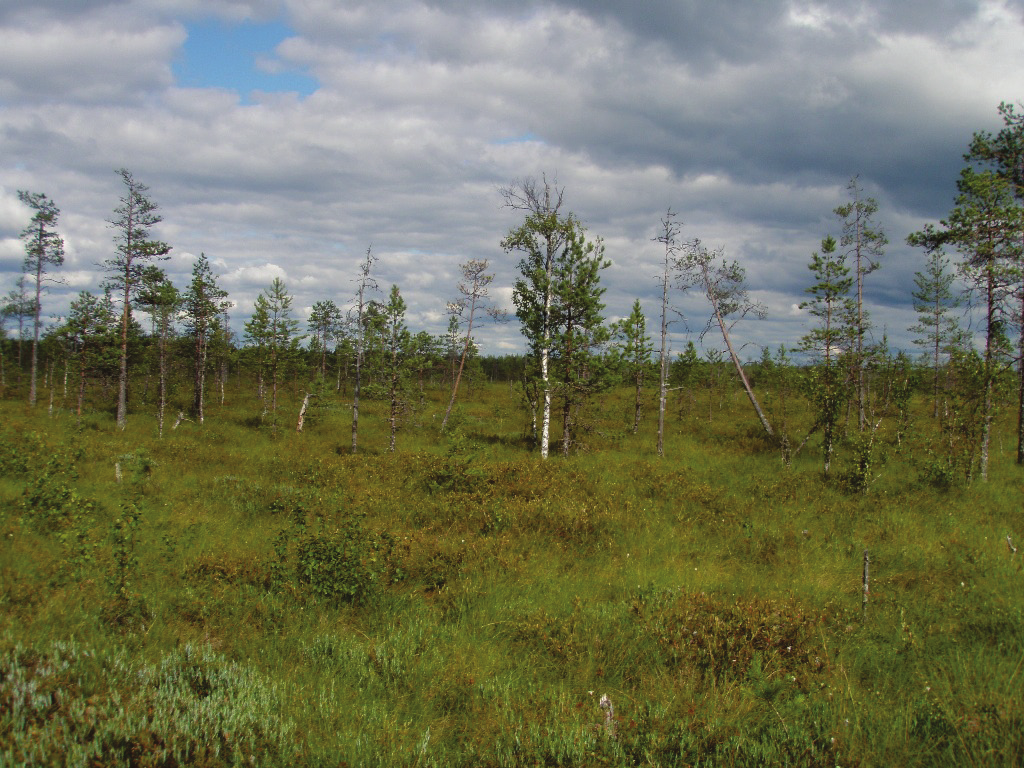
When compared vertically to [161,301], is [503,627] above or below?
below

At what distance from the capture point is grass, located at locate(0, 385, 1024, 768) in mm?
3570

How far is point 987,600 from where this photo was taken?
698cm

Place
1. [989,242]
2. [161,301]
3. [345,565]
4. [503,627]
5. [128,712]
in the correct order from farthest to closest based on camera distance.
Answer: [161,301] < [989,242] < [345,565] < [503,627] < [128,712]

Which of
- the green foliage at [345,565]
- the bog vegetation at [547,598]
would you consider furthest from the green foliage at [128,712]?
the green foliage at [345,565]

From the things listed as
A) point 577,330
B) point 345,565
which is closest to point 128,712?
point 345,565

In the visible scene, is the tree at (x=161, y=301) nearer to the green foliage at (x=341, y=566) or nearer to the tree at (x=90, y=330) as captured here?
the tree at (x=90, y=330)

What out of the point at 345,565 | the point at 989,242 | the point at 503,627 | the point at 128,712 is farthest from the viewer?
the point at 989,242

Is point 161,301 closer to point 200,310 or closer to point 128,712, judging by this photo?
point 200,310

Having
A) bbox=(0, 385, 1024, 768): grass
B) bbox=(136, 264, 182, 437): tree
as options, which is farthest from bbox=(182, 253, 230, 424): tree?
bbox=(0, 385, 1024, 768): grass

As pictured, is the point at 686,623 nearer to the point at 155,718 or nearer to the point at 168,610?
the point at 155,718

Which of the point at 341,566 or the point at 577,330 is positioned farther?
the point at 577,330

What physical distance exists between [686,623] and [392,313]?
2102 cm

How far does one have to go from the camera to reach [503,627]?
6238mm

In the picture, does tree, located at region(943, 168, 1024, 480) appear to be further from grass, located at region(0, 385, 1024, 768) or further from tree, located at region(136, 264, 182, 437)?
tree, located at region(136, 264, 182, 437)
